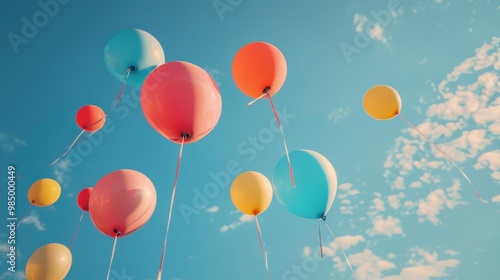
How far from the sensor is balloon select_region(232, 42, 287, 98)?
13.7 ft

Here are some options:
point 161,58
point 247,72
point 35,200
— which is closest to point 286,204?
point 247,72

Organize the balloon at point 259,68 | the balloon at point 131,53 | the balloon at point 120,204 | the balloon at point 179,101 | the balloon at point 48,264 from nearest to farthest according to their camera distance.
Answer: the balloon at point 179,101
the balloon at point 120,204
the balloon at point 259,68
the balloon at point 131,53
the balloon at point 48,264

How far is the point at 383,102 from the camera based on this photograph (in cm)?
533

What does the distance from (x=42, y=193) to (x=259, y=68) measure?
510cm

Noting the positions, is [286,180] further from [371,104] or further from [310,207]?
[371,104]

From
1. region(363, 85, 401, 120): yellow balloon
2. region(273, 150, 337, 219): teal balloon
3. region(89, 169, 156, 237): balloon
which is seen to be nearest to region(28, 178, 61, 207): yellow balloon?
region(89, 169, 156, 237): balloon

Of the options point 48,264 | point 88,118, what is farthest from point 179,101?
point 48,264

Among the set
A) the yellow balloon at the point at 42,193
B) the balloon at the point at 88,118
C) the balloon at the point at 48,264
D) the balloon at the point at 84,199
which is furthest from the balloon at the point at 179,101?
the yellow balloon at the point at 42,193

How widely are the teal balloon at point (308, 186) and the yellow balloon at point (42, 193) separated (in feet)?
15.8

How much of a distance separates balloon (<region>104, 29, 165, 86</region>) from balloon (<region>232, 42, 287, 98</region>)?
1367 mm

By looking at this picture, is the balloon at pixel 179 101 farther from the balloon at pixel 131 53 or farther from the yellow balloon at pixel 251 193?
the yellow balloon at pixel 251 193

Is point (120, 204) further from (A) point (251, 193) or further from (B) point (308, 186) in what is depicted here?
(B) point (308, 186)

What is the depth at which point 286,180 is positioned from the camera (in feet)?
13.9

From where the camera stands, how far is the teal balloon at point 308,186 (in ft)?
13.3
